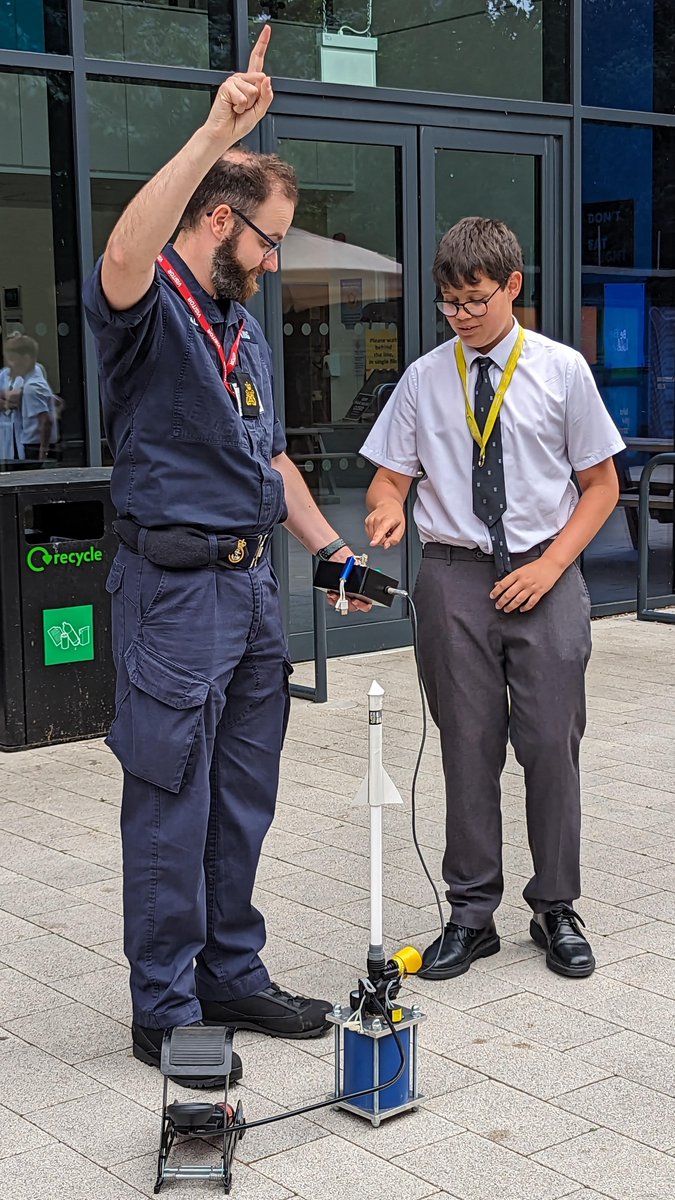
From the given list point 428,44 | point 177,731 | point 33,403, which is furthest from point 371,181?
point 177,731

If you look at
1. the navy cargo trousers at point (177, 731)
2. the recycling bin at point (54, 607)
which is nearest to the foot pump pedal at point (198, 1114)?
the navy cargo trousers at point (177, 731)

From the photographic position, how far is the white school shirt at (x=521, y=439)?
159 inches

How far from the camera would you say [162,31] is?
757 cm

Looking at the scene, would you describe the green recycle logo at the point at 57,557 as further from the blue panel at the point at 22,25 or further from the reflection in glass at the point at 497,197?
the reflection in glass at the point at 497,197

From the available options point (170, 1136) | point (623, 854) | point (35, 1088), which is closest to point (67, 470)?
point (623, 854)

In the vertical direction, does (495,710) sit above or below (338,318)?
below

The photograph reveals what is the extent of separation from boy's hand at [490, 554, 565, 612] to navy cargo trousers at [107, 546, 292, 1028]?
0.67 metres

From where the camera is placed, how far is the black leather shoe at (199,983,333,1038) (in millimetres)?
3777

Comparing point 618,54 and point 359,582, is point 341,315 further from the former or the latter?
point 359,582

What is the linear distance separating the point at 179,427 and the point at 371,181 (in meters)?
5.45

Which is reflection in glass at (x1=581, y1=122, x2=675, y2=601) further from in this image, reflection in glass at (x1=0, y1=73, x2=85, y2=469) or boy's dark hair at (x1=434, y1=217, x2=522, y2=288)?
boy's dark hair at (x1=434, y1=217, x2=522, y2=288)

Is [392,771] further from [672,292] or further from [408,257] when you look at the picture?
[672,292]

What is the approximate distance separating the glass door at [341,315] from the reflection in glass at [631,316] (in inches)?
58.8

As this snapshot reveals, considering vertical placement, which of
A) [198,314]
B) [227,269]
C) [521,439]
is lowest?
[521,439]
